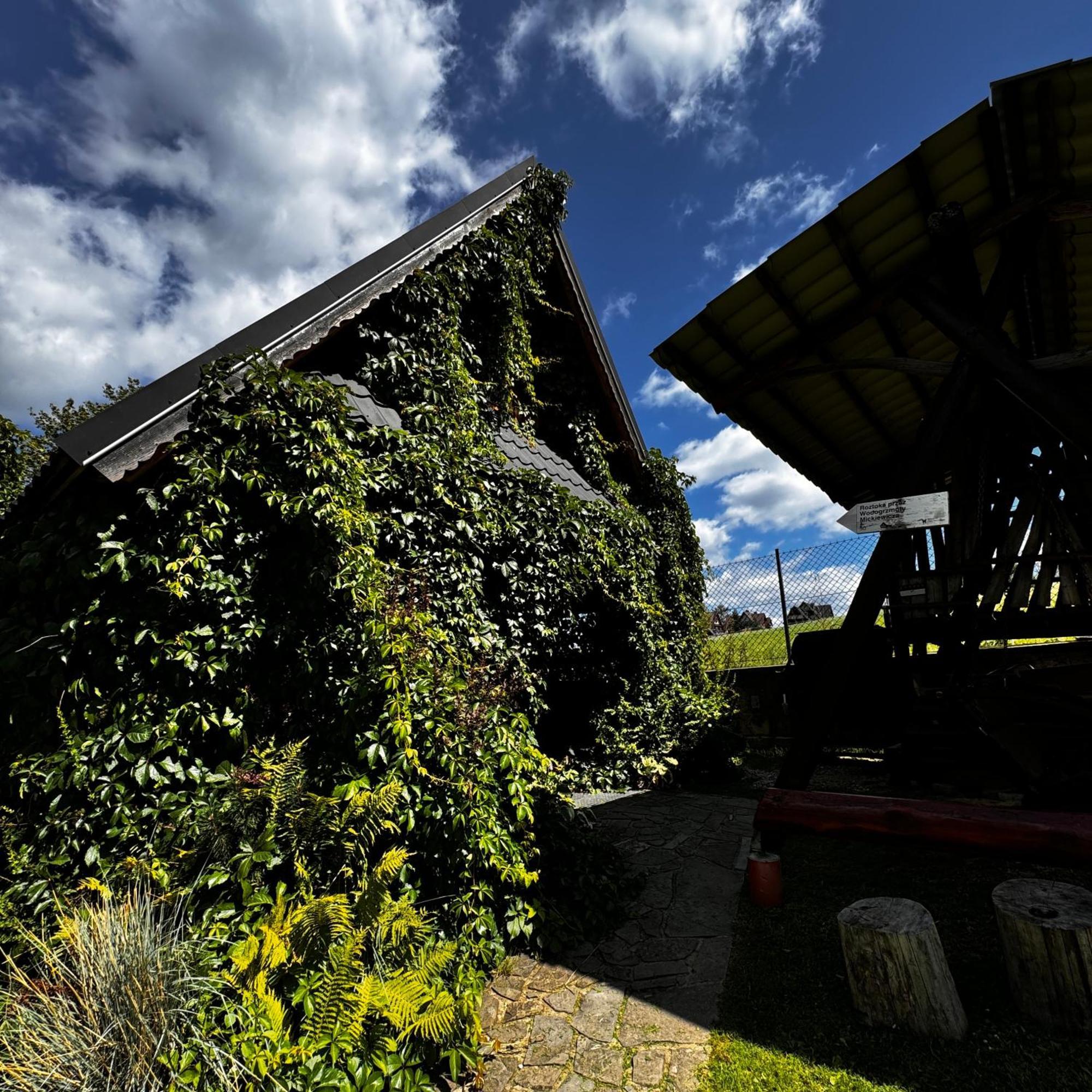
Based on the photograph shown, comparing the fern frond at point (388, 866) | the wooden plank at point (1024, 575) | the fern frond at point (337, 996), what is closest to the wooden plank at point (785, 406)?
the wooden plank at point (1024, 575)

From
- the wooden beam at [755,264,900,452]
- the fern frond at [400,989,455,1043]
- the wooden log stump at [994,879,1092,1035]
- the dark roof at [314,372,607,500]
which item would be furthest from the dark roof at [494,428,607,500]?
the wooden log stump at [994,879,1092,1035]

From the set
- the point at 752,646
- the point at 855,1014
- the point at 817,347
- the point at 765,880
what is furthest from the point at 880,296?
the point at 752,646

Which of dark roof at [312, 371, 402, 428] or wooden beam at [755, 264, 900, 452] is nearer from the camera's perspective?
wooden beam at [755, 264, 900, 452]

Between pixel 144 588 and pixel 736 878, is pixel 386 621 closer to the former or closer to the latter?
pixel 144 588

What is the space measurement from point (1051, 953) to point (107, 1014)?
11.6 ft

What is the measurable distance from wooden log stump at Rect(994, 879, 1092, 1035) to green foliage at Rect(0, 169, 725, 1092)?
2157 mm

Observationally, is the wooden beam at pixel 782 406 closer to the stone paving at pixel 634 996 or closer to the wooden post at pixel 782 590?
the wooden post at pixel 782 590

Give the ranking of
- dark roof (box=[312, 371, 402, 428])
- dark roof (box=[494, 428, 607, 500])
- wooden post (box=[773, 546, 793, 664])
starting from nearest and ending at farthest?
dark roof (box=[312, 371, 402, 428]) → dark roof (box=[494, 428, 607, 500]) → wooden post (box=[773, 546, 793, 664])

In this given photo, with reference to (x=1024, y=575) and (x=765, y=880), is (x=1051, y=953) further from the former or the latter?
(x=1024, y=575)

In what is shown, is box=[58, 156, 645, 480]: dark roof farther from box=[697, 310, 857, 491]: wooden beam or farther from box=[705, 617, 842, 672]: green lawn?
box=[705, 617, 842, 672]: green lawn

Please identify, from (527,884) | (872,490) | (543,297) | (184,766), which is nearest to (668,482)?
(872,490)

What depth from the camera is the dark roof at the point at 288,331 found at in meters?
3.37

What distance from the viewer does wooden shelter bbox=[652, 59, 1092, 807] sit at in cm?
317

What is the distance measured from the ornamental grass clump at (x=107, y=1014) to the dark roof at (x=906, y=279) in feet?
14.1
